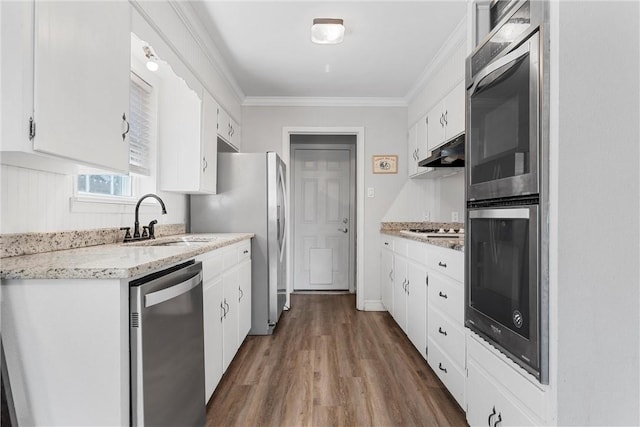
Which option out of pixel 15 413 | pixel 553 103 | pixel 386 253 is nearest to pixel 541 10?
pixel 553 103

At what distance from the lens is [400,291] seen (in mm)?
3131

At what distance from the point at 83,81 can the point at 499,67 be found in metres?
1.53

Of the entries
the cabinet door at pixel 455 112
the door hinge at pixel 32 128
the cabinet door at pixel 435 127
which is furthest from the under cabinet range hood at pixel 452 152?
the door hinge at pixel 32 128

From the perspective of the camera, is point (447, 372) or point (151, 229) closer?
point (447, 372)

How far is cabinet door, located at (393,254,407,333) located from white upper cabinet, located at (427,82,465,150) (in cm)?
108

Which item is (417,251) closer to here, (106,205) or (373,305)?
(373,305)

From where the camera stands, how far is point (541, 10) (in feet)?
3.51

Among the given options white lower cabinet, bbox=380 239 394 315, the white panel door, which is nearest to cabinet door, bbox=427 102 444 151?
white lower cabinet, bbox=380 239 394 315

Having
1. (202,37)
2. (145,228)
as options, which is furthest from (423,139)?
(145,228)

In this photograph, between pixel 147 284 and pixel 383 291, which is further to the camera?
pixel 383 291

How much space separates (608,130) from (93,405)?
1.75 meters

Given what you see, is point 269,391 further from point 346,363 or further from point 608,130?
point 608,130

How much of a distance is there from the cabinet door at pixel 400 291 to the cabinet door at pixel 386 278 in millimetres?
159

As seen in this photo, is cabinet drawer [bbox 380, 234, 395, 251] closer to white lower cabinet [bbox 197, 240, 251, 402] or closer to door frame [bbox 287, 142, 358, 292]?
door frame [bbox 287, 142, 358, 292]
